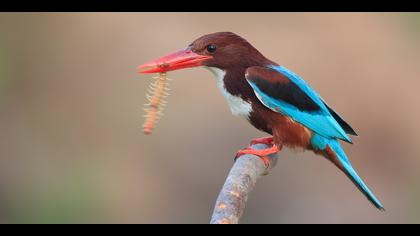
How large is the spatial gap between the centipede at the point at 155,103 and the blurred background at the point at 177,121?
2580mm

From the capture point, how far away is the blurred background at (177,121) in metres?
5.77

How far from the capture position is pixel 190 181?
19.2ft

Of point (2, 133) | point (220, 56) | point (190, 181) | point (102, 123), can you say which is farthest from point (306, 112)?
point (2, 133)

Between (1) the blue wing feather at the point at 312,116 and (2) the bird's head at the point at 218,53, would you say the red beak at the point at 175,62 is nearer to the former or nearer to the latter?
(2) the bird's head at the point at 218,53

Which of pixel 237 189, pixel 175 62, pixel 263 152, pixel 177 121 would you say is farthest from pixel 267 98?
pixel 177 121

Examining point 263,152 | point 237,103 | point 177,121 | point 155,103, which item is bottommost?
point 177,121

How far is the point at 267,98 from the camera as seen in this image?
11.1ft

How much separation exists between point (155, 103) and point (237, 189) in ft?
1.81

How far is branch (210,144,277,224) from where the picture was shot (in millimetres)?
2217

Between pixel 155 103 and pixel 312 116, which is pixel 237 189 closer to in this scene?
pixel 155 103

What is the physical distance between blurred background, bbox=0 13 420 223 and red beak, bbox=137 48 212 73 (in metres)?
2.38

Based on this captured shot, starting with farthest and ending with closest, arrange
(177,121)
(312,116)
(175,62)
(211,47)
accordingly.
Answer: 1. (177,121)
2. (312,116)
3. (211,47)
4. (175,62)

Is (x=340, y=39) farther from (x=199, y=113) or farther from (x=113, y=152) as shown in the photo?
(x=113, y=152)

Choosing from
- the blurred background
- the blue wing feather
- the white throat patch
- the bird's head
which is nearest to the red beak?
the bird's head
